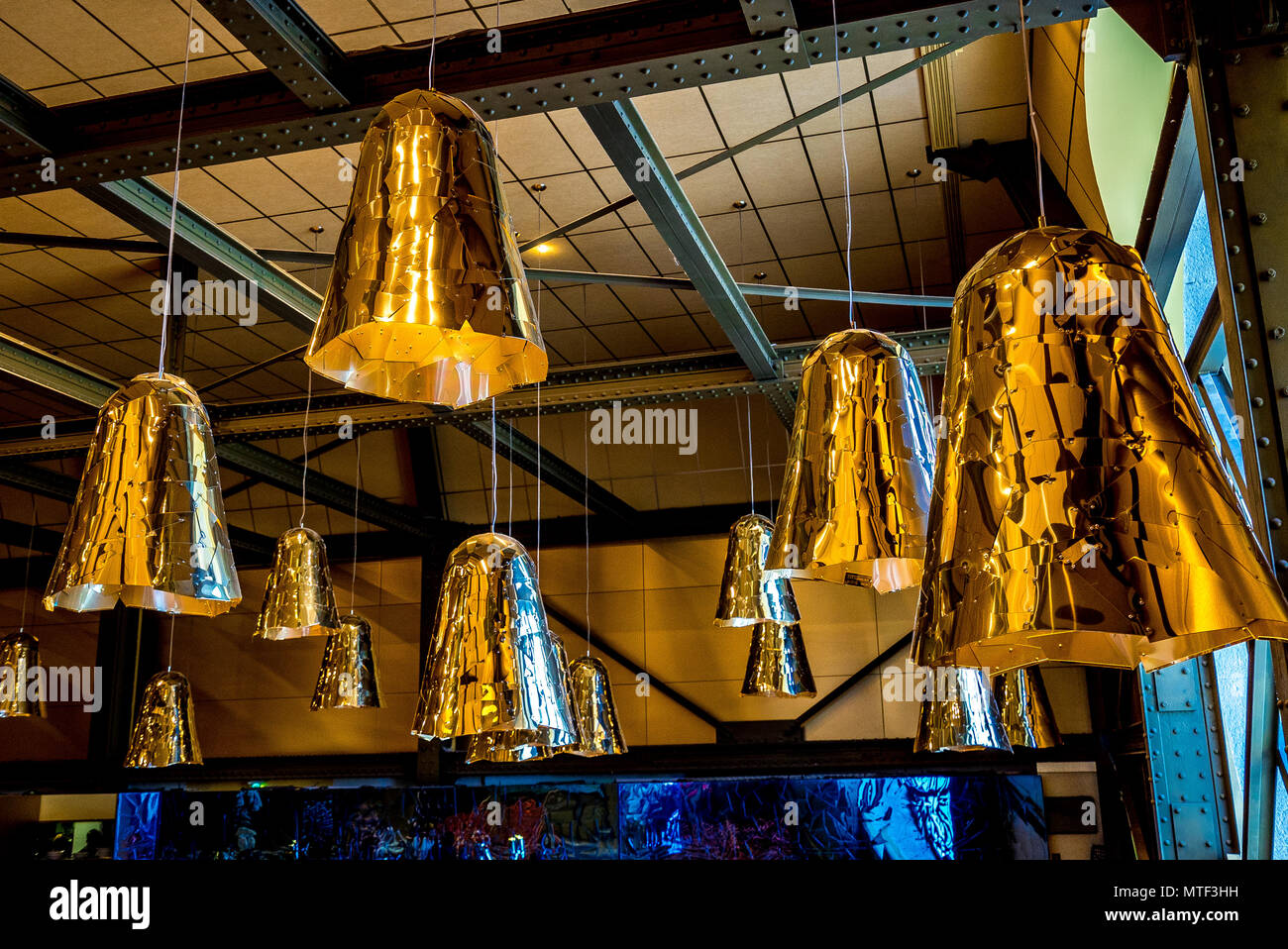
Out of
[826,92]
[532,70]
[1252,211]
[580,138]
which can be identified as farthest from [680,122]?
[1252,211]

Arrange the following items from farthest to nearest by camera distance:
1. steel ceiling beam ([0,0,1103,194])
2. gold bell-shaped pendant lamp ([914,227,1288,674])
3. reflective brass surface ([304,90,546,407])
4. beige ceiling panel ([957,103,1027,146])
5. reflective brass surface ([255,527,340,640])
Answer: beige ceiling panel ([957,103,1027,146]), reflective brass surface ([255,527,340,640]), steel ceiling beam ([0,0,1103,194]), reflective brass surface ([304,90,546,407]), gold bell-shaped pendant lamp ([914,227,1288,674])

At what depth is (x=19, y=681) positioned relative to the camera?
971 centimetres

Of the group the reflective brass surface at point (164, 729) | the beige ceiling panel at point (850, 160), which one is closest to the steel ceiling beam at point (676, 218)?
the beige ceiling panel at point (850, 160)

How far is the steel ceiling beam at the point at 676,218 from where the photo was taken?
5062mm

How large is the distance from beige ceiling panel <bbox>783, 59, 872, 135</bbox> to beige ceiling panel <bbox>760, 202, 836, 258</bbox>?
48.4 inches

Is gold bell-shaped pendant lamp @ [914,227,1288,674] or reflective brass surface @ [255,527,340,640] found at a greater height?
reflective brass surface @ [255,527,340,640]

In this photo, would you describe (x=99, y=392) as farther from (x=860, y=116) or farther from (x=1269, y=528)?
(x=1269, y=528)

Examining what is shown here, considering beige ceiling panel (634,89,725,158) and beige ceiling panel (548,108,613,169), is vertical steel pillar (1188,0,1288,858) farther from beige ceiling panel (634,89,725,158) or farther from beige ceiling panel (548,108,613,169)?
beige ceiling panel (548,108,613,169)

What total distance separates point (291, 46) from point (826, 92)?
12.8 ft

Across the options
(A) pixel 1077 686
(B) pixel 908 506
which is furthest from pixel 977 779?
(B) pixel 908 506

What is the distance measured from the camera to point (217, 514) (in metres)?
2.80

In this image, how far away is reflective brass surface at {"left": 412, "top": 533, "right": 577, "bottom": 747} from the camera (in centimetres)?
282

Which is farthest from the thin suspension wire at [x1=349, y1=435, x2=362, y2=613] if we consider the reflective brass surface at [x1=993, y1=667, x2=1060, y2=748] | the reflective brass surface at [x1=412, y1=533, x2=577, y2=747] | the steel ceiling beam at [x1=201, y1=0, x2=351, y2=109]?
the reflective brass surface at [x1=412, y1=533, x2=577, y2=747]

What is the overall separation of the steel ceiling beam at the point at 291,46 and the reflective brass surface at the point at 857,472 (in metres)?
2.48
